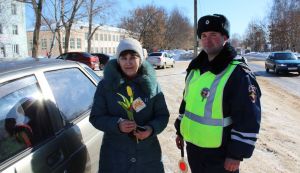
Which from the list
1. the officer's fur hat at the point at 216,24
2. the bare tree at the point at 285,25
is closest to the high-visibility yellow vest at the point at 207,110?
the officer's fur hat at the point at 216,24

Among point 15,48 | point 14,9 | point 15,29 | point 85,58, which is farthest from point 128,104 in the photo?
point 15,29

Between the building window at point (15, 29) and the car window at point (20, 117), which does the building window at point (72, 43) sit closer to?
the building window at point (15, 29)

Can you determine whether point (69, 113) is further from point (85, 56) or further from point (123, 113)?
point (85, 56)

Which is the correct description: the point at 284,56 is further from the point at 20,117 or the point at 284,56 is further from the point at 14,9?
the point at 14,9

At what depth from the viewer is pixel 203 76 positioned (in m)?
2.93

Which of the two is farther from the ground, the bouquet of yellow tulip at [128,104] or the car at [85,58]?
the car at [85,58]

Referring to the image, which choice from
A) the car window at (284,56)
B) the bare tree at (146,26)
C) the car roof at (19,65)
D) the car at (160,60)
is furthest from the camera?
the bare tree at (146,26)

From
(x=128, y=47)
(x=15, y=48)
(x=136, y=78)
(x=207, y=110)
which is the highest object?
(x=15, y=48)

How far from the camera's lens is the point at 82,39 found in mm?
88562

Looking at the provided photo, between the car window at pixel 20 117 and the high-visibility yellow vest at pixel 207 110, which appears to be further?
the high-visibility yellow vest at pixel 207 110

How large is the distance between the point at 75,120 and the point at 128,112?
0.60m

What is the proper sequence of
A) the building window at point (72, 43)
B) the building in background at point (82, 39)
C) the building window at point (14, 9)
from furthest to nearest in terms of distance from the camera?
1. the building window at point (72, 43)
2. the building in background at point (82, 39)
3. the building window at point (14, 9)

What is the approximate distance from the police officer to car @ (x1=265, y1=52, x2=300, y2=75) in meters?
22.3

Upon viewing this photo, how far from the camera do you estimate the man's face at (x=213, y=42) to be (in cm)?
295
